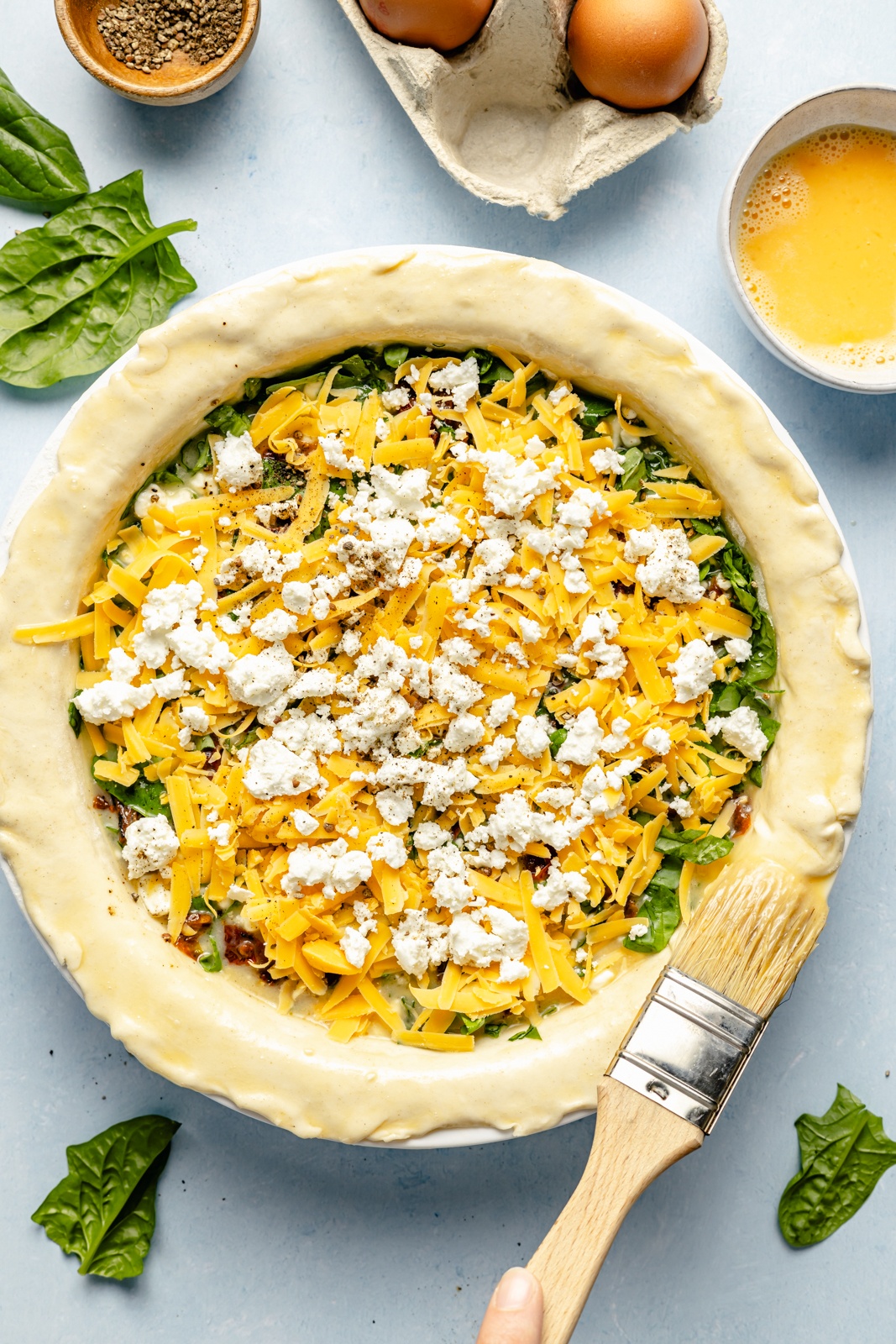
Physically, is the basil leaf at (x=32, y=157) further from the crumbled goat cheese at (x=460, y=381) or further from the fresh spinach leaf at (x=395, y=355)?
the crumbled goat cheese at (x=460, y=381)

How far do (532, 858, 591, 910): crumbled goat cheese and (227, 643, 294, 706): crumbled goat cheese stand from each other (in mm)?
769

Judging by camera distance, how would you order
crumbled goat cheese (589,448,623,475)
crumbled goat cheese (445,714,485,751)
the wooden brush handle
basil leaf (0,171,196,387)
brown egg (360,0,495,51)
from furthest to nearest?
basil leaf (0,171,196,387) → brown egg (360,0,495,51) → crumbled goat cheese (589,448,623,475) → crumbled goat cheese (445,714,485,751) → the wooden brush handle

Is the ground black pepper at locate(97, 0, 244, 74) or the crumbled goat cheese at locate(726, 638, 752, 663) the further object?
the ground black pepper at locate(97, 0, 244, 74)

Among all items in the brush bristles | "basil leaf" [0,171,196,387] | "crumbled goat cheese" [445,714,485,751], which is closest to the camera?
the brush bristles

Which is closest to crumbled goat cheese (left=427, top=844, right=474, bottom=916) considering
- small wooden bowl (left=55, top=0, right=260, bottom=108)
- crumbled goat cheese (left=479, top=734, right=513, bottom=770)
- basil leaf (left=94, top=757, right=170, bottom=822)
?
crumbled goat cheese (left=479, top=734, right=513, bottom=770)

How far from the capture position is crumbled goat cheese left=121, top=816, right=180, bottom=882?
244 centimetres

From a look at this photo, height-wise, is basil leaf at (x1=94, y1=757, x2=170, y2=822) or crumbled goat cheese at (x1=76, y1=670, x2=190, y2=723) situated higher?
crumbled goat cheese at (x1=76, y1=670, x2=190, y2=723)

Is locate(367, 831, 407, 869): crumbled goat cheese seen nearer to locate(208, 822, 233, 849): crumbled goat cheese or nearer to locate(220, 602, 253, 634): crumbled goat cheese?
locate(208, 822, 233, 849): crumbled goat cheese

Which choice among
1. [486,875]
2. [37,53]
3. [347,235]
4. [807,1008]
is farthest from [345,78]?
[807,1008]

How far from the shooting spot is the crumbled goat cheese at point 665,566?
7.85ft

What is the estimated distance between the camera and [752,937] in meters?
Answer: 2.26

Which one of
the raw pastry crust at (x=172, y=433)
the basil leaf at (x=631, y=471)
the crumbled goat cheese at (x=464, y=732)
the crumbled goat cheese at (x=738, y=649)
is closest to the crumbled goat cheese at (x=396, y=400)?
the raw pastry crust at (x=172, y=433)

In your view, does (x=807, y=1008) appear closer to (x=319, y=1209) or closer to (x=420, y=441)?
(x=319, y=1209)

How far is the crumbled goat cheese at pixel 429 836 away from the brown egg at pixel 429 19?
200 centimetres
